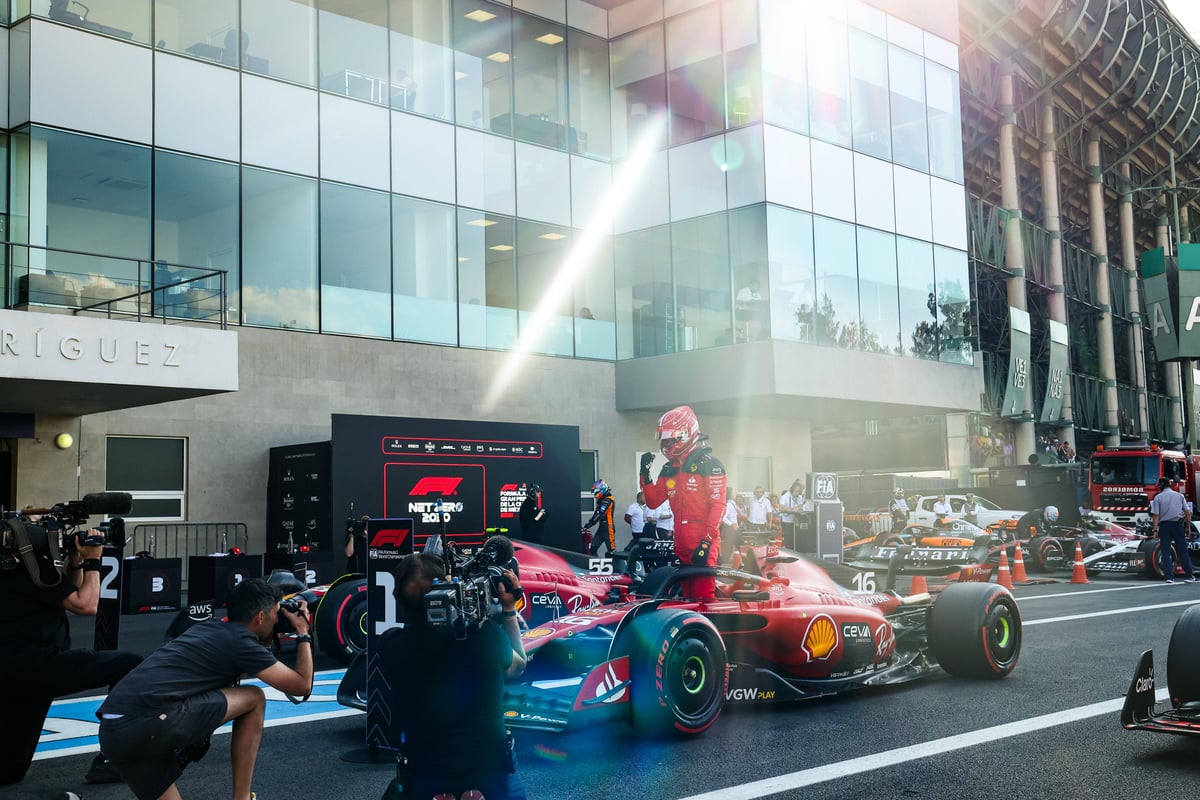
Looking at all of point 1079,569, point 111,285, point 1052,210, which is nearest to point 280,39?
point 111,285

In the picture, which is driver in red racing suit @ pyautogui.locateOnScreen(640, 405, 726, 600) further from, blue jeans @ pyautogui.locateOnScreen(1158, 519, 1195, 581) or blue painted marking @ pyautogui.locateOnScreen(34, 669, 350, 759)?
blue jeans @ pyautogui.locateOnScreen(1158, 519, 1195, 581)

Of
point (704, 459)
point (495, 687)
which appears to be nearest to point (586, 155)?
point (704, 459)

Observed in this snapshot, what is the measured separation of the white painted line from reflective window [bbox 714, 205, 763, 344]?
1680 cm

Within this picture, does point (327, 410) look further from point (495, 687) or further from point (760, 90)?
point (495, 687)

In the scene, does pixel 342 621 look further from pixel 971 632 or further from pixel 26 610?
pixel 971 632

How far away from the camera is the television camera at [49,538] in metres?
6.61

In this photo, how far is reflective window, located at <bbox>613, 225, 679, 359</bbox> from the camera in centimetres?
2683

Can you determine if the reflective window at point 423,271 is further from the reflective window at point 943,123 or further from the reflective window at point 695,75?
the reflective window at point 943,123

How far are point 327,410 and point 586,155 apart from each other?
9474 millimetres

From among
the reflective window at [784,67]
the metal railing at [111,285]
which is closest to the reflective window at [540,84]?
the reflective window at [784,67]

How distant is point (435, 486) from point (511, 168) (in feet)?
27.2

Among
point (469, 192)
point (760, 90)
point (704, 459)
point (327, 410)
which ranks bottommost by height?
point (704, 459)

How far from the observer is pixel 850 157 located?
2736cm

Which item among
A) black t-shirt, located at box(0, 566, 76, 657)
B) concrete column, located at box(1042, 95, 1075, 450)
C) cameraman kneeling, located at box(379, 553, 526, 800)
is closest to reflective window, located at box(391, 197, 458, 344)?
black t-shirt, located at box(0, 566, 76, 657)
